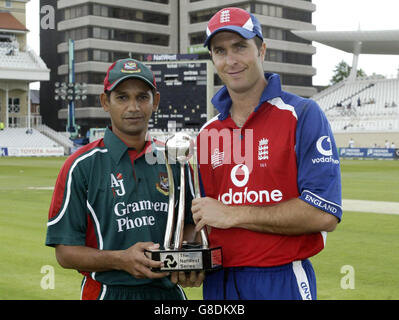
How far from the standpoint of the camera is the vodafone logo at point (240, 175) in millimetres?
3203

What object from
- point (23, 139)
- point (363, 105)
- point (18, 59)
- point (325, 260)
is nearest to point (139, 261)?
point (325, 260)

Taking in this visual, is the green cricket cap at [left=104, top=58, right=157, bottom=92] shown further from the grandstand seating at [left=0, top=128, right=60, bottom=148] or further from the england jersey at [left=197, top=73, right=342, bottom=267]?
the grandstand seating at [left=0, top=128, right=60, bottom=148]

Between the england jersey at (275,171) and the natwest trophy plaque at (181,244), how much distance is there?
0.18 metres

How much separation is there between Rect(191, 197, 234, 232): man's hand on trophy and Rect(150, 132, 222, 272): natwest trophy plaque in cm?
7

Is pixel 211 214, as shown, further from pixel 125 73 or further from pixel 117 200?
pixel 125 73

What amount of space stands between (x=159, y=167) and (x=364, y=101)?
65.8 meters

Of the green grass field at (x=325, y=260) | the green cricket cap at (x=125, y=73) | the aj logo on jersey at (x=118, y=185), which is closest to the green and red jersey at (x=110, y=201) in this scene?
the aj logo on jersey at (x=118, y=185)

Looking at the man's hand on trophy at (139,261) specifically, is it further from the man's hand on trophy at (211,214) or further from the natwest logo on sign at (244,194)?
the natwest logo on sign at (244,194)

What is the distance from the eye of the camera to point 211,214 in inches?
121

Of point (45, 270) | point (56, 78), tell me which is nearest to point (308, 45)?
point (56, 78)

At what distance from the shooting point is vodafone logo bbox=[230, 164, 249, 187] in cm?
320

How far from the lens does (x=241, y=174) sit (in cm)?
321

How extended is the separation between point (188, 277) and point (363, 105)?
65231mm
